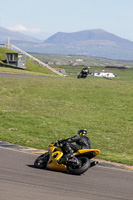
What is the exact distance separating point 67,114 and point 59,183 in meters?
14.8

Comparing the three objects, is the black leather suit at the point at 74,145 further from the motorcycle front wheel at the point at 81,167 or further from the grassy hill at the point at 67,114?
the grassy hill at the point at 67,114

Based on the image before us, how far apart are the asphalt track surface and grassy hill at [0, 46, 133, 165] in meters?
2.92

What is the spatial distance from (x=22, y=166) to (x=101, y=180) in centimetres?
286

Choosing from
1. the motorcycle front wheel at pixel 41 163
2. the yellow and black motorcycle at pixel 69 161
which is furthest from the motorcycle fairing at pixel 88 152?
the motorcycle front wheel at pixel 41 163

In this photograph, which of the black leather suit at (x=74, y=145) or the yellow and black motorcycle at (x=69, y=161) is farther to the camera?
the black leather suit at (x=74, y=145)

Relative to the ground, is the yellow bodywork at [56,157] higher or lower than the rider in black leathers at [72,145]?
lower

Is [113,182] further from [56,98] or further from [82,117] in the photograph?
[56,98]

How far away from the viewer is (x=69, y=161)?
11.3 meters

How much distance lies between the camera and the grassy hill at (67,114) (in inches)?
719

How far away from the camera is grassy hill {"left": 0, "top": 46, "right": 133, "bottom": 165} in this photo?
59.9 feet

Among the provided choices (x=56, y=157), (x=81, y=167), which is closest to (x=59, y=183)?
(x=81, y=167)

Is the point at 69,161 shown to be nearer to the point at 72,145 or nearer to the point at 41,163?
the point at 72,145

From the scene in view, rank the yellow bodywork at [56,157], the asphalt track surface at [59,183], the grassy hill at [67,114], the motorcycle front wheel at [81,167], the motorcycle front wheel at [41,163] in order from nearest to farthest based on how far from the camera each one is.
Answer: the asphalt track surface at [59,183] → the motorcycle front wheel at [81,167] → the yellow bodywork at [56,157] → the motorcycle front wheel at [41,163] → the grassy hill at [67,114]

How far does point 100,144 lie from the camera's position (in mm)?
18078
